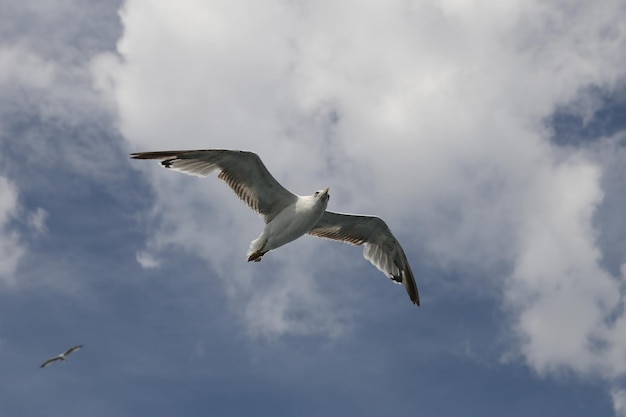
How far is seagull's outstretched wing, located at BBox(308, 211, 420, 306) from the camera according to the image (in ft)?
119

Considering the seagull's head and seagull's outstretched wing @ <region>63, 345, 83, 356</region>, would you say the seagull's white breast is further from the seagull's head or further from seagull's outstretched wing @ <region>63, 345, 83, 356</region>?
seagull's outstretched wing @ <region>63, 345, 83, 356</region>

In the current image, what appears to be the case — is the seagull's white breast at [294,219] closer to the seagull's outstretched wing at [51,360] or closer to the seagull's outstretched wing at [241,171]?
the seagull's outstretched wing at [241,171]

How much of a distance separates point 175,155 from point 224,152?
203 centimetres

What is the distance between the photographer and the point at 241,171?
1268 inches

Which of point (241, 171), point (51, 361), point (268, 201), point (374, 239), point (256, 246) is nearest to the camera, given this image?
point (241, 171)

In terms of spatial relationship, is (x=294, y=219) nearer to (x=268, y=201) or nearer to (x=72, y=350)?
(x=268, y=201)

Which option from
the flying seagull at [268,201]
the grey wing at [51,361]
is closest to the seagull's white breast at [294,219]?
the flying seagull at [268,201]

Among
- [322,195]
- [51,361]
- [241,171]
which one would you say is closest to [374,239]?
[322,195]

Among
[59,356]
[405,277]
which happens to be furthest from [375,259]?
[59,356]

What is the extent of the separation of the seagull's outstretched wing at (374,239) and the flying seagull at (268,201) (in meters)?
0.05

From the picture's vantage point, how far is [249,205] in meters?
33.3

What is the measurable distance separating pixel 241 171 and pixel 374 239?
28.6ft

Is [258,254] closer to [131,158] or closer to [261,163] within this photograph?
[261,163]

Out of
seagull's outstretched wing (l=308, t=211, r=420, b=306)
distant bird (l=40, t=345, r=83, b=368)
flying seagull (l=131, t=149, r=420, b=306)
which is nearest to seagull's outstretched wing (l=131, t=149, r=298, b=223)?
flying seagull (l=131, t=149, r=420, b=306)
